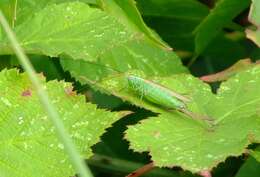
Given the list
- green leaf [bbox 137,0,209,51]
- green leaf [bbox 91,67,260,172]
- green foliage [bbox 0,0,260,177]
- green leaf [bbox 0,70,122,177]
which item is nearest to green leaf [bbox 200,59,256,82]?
green foliage [bbox 0,0,260,177]

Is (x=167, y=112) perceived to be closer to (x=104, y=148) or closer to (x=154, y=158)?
(x=154, y=158)

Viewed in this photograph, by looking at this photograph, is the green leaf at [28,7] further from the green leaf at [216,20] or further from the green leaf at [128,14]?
the green leaf at [216,20]

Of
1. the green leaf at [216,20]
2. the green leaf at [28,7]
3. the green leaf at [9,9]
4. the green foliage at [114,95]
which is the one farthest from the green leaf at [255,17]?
the green leaf at [9,9]

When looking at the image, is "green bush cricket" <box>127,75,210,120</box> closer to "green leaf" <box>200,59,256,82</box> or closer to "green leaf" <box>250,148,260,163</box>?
"green leaf" <box>250,148,260,163</box>

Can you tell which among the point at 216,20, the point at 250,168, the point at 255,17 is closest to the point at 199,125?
the point at 250,168

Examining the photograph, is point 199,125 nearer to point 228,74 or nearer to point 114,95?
point 114,95

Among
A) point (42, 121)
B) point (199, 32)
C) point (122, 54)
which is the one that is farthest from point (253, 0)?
point (42, 121)
